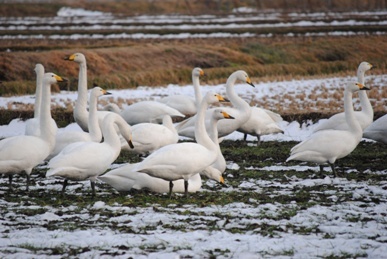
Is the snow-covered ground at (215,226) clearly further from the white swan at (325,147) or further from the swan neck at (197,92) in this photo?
the swan neck at (197,92)

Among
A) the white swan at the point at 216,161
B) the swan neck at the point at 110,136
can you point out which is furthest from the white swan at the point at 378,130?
the swan neck at the point at 110,136

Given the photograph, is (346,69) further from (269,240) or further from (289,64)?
(269,240)

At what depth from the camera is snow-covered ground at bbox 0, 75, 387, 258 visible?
7.30 meters

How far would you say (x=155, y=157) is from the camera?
1022cm

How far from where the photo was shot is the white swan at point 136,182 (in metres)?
10.7

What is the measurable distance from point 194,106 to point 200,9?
66.1 meters

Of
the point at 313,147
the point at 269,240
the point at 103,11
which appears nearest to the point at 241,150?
the point at 313,147

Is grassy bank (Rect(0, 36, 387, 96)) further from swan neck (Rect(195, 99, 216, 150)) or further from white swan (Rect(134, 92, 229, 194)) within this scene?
white swan (Rect(134, 92, 229, 194))

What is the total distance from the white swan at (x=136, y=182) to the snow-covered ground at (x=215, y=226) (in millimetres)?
373

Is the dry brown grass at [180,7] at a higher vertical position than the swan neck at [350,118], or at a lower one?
higher

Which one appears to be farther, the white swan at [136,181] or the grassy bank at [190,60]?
the grassy bank at [190,60]

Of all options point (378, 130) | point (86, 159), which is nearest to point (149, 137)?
point (86, 159)

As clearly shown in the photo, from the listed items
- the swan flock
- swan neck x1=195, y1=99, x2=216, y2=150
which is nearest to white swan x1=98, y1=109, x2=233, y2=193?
the swan flock

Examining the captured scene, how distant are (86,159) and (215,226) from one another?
268cm
